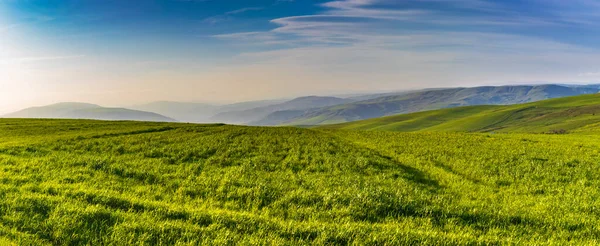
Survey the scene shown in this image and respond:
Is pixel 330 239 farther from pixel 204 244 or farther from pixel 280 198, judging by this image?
pixel 280 198

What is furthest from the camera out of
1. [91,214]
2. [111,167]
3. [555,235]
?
[111,167]

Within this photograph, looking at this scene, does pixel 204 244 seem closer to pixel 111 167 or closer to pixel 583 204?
pixel 111 167

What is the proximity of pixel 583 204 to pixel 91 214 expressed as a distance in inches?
759

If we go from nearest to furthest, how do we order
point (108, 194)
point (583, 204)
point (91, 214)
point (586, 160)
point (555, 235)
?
point (91, 214) → point (555, 235) → point (108, 194) → point (583, 204) → point (586, 160)

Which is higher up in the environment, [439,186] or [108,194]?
[108,194]

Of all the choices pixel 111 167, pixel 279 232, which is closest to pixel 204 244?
pixel 279 232

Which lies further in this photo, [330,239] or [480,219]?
[480,219]

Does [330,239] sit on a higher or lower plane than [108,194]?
lower

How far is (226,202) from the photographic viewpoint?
11.8 meters

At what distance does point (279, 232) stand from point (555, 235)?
923 centimetres

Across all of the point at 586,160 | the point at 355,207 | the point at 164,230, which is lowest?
the point at 586,160

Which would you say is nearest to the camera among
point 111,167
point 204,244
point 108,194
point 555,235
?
point 204,244

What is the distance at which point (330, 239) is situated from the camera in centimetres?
801

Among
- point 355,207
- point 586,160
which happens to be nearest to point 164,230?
point 355,207
